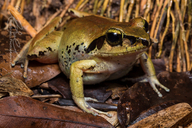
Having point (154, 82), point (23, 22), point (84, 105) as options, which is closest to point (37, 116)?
point (84, 105)

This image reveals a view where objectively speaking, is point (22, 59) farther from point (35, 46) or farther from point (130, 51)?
point (130, 51)

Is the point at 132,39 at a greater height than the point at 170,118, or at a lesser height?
greater

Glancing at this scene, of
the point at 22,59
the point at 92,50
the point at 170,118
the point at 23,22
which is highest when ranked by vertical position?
the point at 23,22

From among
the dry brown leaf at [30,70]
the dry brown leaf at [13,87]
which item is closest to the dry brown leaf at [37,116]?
the dry brown leaf at [13,87]

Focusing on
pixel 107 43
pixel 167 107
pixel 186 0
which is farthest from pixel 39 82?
pixel 186 0

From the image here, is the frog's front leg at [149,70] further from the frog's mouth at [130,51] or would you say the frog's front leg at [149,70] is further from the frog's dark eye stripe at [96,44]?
the frog's dark eye stripe at [96,44]

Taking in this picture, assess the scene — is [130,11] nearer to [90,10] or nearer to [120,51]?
[90,10]

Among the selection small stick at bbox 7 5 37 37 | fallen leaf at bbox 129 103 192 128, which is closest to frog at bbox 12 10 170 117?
fallen leaf at bbox 129 103 192 128

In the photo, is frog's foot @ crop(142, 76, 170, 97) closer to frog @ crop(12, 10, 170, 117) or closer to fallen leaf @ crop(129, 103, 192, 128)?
frog @ crop(12, 10, 170, 117)
